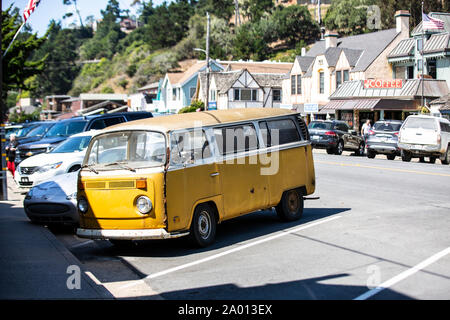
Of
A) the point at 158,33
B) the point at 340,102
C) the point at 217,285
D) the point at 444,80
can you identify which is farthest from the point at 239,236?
the point at 158,33

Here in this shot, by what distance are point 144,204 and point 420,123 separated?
20.1 metres

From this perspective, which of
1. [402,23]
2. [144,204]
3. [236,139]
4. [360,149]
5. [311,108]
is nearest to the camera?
[144,204]

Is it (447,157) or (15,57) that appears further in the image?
(15,57)

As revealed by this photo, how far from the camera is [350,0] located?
93500 mm

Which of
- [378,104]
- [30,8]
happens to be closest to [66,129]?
[30,8]

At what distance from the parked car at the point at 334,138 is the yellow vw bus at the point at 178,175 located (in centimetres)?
2086

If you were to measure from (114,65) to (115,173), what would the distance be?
145934 mm

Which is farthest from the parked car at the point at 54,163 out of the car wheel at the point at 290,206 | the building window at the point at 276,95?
the building window at the point at 276,95

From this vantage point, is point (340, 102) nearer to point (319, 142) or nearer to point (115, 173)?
point (319, 142)

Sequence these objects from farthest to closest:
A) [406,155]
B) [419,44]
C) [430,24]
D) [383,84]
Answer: [383,84], [419,44], [430,24], [406,155]

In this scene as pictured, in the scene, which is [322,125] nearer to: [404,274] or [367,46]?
[367,46]

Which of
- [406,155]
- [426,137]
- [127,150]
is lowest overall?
[406,155]

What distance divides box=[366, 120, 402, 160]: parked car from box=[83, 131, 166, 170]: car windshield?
20.9 m

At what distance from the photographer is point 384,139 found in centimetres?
2847
